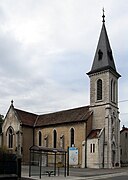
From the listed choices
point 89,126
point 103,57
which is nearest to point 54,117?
point 89,126

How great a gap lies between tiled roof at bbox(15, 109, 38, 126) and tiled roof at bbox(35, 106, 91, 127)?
1132mm

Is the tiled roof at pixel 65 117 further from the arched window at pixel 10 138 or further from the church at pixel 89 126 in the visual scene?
the arched window at pixel 10 138

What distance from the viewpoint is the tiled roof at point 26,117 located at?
203ft

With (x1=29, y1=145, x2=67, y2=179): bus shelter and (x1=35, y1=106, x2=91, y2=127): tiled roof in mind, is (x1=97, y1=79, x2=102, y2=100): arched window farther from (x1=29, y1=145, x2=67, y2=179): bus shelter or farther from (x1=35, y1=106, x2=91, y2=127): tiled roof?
(x1=29, y1=145, x2=67, y2=179): bus shelter

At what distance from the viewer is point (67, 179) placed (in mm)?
27656

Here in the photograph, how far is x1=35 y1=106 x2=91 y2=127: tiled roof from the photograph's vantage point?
5572 cm

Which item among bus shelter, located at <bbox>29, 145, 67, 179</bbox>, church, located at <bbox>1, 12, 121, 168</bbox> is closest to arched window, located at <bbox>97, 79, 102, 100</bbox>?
church, located at <bbox>1, 12, 121, 168</bbox>

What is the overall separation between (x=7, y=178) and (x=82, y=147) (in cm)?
3035

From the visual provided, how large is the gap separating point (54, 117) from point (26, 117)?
19.6 ft

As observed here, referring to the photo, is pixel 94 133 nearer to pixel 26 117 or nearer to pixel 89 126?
pixel 89 126

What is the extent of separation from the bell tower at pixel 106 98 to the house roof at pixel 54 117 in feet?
7.63

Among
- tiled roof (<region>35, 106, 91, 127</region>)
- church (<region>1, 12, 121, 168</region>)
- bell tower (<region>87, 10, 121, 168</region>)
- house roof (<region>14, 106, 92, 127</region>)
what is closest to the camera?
church (<region>1, 12, 121, 168</region>)

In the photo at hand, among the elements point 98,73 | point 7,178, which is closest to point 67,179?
point 7,178

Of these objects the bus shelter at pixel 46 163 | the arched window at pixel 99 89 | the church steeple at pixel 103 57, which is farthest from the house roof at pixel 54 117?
the church steeple at pixel 103 57
